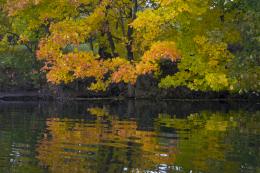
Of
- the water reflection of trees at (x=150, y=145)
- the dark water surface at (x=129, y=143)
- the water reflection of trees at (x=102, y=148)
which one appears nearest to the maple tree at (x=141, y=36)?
the dark water surface at (x=129, y=143)

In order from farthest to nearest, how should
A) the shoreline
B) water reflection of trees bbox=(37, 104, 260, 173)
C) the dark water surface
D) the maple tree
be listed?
the shoreline, the maple tree, water reflection of trees bbox=(37, 104, 260, 173), the dark water surface

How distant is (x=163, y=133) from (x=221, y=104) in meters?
15.6

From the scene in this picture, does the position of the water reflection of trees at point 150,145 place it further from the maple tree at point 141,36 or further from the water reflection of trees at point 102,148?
the maple tree at point 141,36

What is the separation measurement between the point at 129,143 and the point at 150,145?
0.60 meters

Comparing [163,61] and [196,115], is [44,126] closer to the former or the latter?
[196,115]

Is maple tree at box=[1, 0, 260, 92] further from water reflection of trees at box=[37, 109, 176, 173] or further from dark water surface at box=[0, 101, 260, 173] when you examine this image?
water reflection of trees at box=[37, 109, 176, 173]

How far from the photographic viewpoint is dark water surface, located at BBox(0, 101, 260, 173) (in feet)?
37.6

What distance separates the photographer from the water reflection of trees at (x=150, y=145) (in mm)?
11602

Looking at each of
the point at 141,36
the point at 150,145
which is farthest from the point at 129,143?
the point at 141,36

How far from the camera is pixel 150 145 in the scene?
47.4 ft

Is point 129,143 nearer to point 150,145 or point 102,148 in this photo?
point 150,145

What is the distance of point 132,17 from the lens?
32625 mm

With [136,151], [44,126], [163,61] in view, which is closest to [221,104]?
[163,61]

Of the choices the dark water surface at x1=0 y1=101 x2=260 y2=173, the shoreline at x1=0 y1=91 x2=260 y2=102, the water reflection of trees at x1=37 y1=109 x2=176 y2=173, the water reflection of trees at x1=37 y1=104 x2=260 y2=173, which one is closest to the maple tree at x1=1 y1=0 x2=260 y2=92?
the shoreline at x1=0 y1=91 x2=260 y2=102
